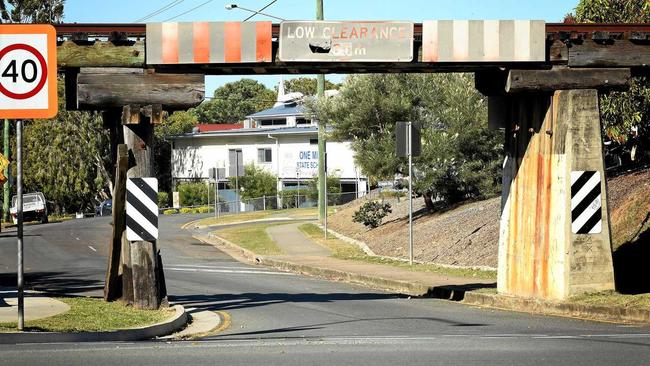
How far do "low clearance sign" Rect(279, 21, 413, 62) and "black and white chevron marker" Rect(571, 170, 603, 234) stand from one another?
3.15 metres

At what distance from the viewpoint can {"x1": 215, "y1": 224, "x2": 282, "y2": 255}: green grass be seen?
32188mm

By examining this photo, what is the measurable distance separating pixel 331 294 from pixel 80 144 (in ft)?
184

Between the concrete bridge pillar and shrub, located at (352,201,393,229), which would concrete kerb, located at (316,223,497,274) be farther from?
the concrete bridge pillar

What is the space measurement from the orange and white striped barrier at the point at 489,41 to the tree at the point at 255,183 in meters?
53.3

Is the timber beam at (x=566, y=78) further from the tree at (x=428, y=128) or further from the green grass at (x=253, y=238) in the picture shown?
the green grass at (x=253, y=238)

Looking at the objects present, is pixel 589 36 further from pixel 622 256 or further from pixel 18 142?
pixel 18 142

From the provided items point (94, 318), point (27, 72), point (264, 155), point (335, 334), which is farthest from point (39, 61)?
point (264, 155)

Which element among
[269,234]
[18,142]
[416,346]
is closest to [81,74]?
[18,142]

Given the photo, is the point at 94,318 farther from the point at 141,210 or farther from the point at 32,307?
the point at 141,210

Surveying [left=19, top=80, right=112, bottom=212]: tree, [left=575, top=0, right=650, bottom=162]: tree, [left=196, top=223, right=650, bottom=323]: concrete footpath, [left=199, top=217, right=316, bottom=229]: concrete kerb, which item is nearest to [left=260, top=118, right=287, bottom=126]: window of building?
[left=19, top=80, right=112, bottom=212]: tree

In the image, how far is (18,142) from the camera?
37.4ft

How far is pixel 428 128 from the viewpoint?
33219 millimetres

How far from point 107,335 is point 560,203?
7.39 m

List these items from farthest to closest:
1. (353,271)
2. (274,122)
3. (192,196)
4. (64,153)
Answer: (274,122) < (192,196) < (64,153) < (353,271)
